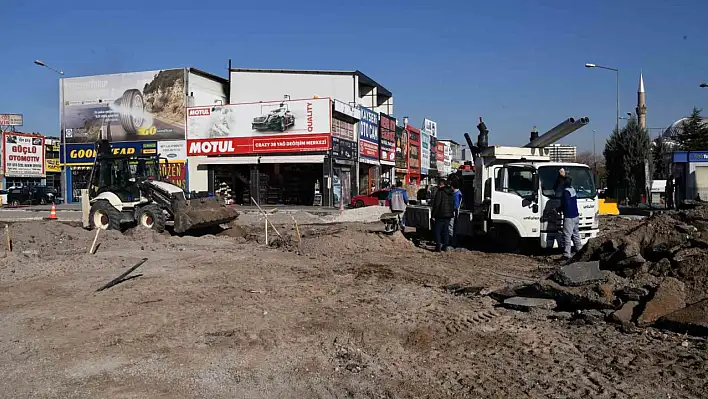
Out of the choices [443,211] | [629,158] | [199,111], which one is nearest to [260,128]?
[199,111]

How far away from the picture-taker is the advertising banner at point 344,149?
124 feet

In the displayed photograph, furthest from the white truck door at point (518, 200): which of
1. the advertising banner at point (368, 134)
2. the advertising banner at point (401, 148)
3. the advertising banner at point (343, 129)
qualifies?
the advertising banner at point (401, 148)

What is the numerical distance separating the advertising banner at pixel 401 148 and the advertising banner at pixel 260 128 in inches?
641

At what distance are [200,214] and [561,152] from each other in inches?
409

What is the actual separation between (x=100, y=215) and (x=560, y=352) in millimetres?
15239

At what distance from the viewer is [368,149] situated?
4425 centimetres

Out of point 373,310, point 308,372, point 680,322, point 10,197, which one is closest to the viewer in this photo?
point 308,372

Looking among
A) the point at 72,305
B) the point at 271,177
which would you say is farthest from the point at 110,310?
the point at 271,177

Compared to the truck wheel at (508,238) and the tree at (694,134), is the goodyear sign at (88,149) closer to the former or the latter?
the truck wheel at (508,238)

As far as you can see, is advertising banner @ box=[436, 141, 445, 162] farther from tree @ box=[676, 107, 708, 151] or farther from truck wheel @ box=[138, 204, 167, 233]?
truck wheel @ box=[138, 204, 167, 233]

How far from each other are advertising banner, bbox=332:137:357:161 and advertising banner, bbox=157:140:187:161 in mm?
11284

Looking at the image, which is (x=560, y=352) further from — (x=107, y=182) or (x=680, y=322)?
(x=107, y=182)

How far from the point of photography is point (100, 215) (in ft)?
57.1

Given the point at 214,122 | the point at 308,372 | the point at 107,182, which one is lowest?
the point at 308,372
